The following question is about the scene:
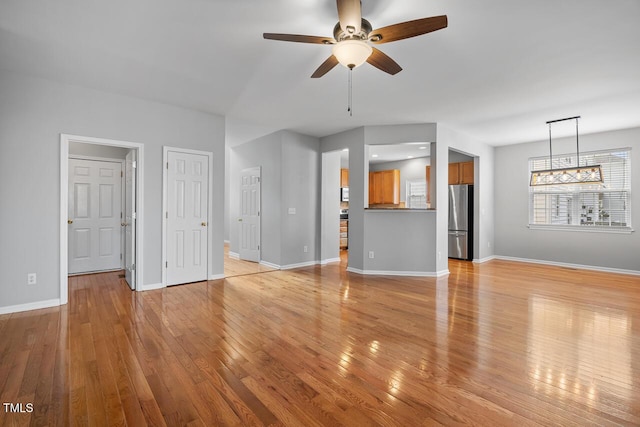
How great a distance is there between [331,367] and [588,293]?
14.0 feet

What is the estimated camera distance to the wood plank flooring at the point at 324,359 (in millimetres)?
1785

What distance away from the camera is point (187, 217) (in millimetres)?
4723

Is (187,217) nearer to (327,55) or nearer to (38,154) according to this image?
(38,154)

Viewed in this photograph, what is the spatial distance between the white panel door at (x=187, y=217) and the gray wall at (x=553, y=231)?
6.64 meters

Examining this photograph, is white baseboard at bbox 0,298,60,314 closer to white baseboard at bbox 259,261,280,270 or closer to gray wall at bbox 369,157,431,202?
white baseboard at bbox 259,261,280,270

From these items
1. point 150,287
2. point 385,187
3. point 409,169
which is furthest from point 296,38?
point 409,169

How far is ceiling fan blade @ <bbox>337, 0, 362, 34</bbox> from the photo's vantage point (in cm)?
200

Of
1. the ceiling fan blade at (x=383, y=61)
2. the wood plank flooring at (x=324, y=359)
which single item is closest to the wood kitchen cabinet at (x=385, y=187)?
the wood plank flooring at (x=324, y=359)

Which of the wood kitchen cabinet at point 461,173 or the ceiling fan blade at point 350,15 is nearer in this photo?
the ceiling fan blade at point 350,15

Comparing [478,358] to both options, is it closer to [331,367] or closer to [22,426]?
[331,367]

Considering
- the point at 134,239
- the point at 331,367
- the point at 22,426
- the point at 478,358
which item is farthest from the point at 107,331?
the point at 478,358

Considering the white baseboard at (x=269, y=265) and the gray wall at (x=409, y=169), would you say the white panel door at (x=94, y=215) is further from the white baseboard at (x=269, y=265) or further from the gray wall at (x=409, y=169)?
the gray wall at (x=409, y=169)

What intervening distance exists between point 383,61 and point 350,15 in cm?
61

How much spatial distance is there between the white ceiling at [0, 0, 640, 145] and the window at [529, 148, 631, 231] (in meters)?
1.39
